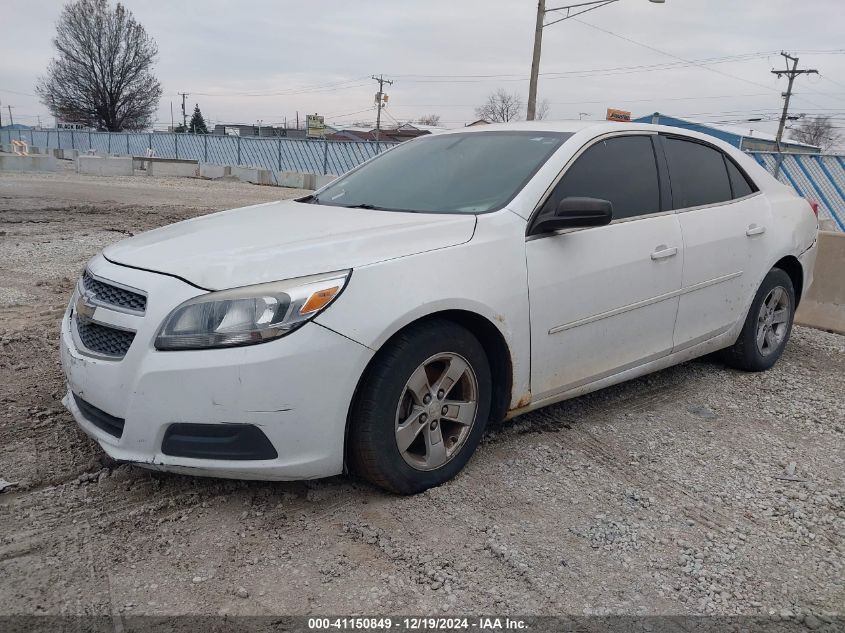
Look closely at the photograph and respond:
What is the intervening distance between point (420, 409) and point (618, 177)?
183 cm

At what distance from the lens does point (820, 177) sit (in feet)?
53.3

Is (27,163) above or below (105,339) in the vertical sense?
below

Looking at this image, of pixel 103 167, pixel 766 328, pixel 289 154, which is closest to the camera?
pixel 766 328

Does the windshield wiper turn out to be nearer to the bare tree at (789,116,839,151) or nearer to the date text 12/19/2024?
the date text 12/19/2024

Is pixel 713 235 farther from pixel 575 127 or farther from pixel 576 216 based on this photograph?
pixel 576 216

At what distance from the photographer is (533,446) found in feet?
12.2

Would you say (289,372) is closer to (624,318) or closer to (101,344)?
(101,344)

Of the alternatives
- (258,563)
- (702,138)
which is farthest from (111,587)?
(702,138)

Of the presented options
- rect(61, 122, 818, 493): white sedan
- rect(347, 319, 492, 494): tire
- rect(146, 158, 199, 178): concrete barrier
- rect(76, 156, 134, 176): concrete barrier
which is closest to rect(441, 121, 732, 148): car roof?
rect(61, 122, 818, 493): white sedan

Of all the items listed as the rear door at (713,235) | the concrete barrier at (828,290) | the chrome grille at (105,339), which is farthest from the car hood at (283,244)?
the concrete barrier at (828,290)

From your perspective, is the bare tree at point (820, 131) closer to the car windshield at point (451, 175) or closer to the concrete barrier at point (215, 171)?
the concrete barrier at point (215, 171)

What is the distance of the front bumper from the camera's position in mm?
2621

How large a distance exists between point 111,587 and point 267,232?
1580 mm

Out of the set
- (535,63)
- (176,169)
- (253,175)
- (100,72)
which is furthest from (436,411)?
(100,72)
